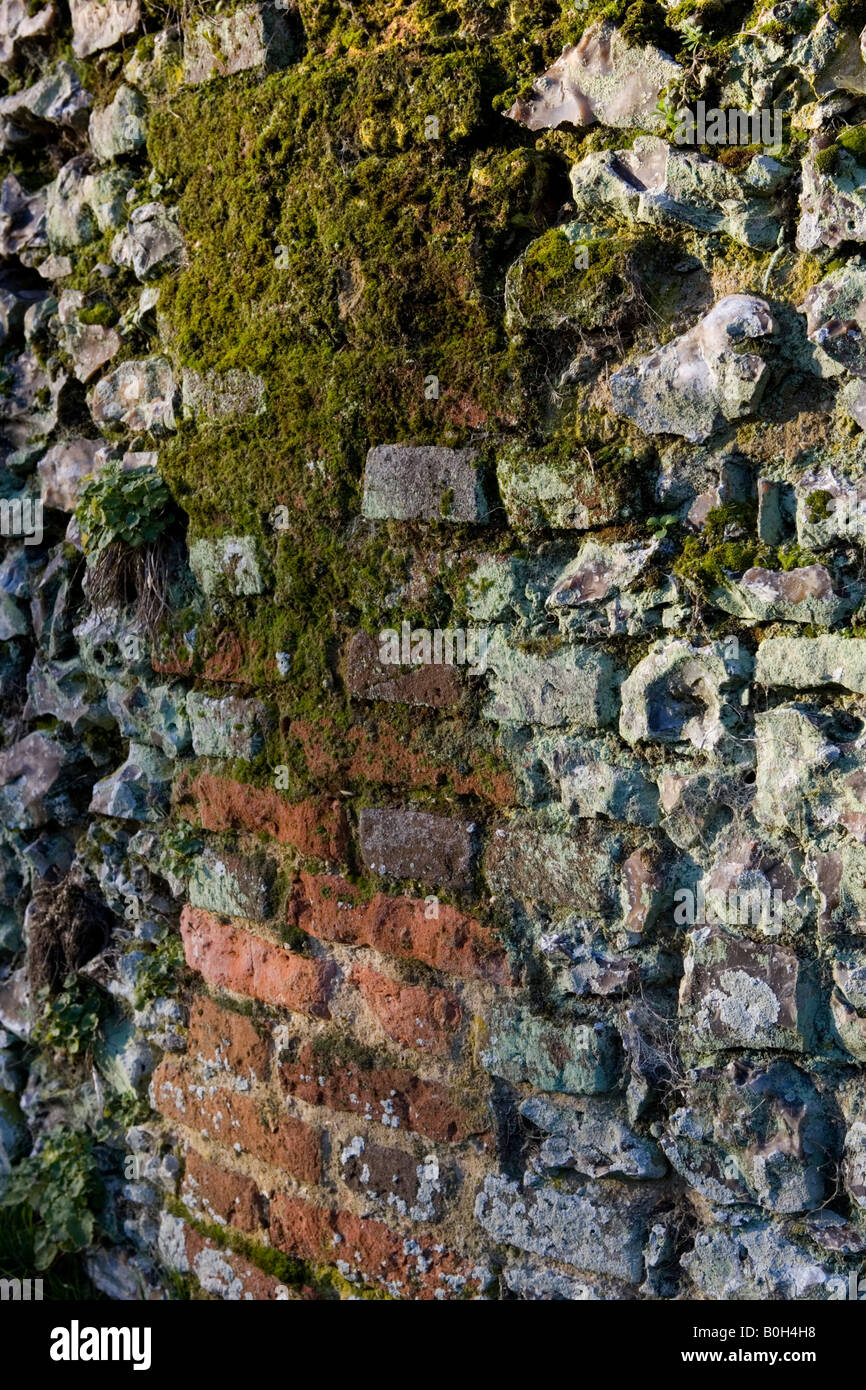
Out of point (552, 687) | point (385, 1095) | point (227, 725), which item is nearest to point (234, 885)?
point (227, 725)

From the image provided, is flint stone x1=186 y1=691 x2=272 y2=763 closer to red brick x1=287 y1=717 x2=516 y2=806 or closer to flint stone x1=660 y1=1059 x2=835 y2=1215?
red brick x1=287 y1=717 x2=516 y2=806

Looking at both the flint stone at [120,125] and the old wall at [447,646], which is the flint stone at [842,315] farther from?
the flint stone at [120,125]

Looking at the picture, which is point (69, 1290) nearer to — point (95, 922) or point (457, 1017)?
point (95, 922)

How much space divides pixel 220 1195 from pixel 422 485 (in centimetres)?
160

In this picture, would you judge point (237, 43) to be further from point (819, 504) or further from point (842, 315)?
point (819, 504)

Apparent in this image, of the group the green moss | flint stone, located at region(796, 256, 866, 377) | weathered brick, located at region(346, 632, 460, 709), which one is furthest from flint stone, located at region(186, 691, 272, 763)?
flint stone, located at region(796, 256, 866, 377)

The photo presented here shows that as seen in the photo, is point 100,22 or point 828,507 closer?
point 828,507

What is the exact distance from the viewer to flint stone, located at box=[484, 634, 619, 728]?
6.23ft

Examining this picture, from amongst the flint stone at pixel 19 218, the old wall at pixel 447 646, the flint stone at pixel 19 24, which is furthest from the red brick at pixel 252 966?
the flint stone at pixel 19 24

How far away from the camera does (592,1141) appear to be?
6.43 feet

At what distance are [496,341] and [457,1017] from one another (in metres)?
1.18

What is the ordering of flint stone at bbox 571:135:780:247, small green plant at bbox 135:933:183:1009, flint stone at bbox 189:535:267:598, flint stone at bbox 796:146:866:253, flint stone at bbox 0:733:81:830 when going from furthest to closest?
flint stone at bbox 0:733:81:830
small green plant at bbox 135:933:183:1009
flint stone at bbox 189:535:267:598
flint stone at bbox 571:135:780:247
flint stone at bbox 796:146:866:253

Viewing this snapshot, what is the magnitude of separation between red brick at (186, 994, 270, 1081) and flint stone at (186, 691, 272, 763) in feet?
1.85

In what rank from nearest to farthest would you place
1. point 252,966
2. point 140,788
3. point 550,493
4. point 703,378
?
1. point 703,378
2. point 550,493
3. point 252,966
4. point 140,788
